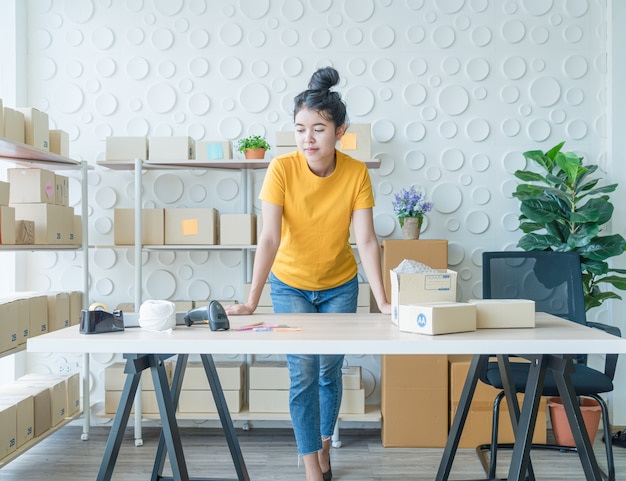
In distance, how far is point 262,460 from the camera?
2.84m

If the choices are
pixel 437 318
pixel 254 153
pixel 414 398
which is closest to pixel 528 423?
pixel 437 318

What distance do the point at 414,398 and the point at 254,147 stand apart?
147 centimetres

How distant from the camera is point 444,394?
9.84 ft

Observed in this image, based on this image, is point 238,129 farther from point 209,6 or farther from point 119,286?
point 119,286

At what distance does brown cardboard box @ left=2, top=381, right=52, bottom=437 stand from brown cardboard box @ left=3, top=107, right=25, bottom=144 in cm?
110

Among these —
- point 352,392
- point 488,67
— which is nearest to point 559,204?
point 488,67


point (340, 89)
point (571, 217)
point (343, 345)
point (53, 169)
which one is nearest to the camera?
point (343, 345)

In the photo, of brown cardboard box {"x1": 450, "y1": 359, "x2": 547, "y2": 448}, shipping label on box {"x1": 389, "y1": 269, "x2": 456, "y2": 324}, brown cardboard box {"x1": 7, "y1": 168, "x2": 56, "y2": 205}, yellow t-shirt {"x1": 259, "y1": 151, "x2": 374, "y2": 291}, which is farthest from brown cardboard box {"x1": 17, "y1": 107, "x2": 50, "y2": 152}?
brown cardboard box {"x1": 450, "y1": 359, "x2": 547, "y2": 448}

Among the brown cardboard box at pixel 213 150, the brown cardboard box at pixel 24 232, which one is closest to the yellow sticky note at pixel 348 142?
the brown cardboard box at pixel 213 150

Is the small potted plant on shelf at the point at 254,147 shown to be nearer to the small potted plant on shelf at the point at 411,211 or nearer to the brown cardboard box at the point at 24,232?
the small potted plant on shelf at the point at 411,211

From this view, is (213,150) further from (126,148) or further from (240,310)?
(240,310)

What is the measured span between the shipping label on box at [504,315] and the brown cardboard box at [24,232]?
2.04 meters

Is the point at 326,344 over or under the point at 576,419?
over

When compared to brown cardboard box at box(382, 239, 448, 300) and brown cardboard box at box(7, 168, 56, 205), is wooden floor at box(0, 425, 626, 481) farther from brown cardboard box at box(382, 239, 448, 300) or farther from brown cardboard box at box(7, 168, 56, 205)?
brown cardboard box at box(7, 168, 56, 205)
